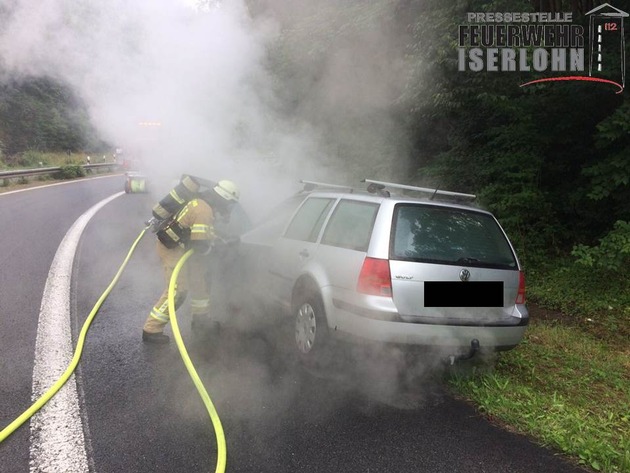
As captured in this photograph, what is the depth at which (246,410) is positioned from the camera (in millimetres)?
2959

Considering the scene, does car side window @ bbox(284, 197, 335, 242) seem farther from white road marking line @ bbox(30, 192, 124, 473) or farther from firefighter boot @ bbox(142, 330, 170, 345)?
white road marking line @ bbox(30, 192, 124, 473)

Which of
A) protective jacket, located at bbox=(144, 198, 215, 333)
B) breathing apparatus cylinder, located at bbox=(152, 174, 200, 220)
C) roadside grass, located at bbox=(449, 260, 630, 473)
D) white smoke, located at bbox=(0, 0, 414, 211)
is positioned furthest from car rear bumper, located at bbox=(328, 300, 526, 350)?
white smoke, located at bbox=(0, 0, 414, 211)

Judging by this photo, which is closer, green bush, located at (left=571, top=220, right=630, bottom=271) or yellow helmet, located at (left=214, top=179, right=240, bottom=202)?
yellow helmet, located at (left=214, top=179, right=240, bottom=202)

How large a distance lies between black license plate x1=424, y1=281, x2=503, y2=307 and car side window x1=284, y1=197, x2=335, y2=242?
1.18 metres

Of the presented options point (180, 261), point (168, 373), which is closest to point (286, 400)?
point (168, 373)

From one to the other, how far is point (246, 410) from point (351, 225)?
5.10ft

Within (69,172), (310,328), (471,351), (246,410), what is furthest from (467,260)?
(69,172)

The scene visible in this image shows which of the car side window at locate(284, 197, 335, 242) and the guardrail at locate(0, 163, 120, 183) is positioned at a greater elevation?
the guardrail at locate(0, 163, 120, 183)

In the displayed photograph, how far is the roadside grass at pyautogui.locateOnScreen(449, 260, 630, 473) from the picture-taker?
9.46 ft

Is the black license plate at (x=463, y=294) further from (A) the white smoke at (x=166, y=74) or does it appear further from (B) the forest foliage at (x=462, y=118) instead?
(A) the white smoke at (x=166, y=74)

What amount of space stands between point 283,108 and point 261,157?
131cm

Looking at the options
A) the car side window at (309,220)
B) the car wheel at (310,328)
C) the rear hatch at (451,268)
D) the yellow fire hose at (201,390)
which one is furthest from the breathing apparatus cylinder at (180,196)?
the rear hatch at (451,268)

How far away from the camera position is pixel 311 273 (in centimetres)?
376

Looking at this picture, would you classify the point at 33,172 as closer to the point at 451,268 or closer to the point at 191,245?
the point at 191,245
